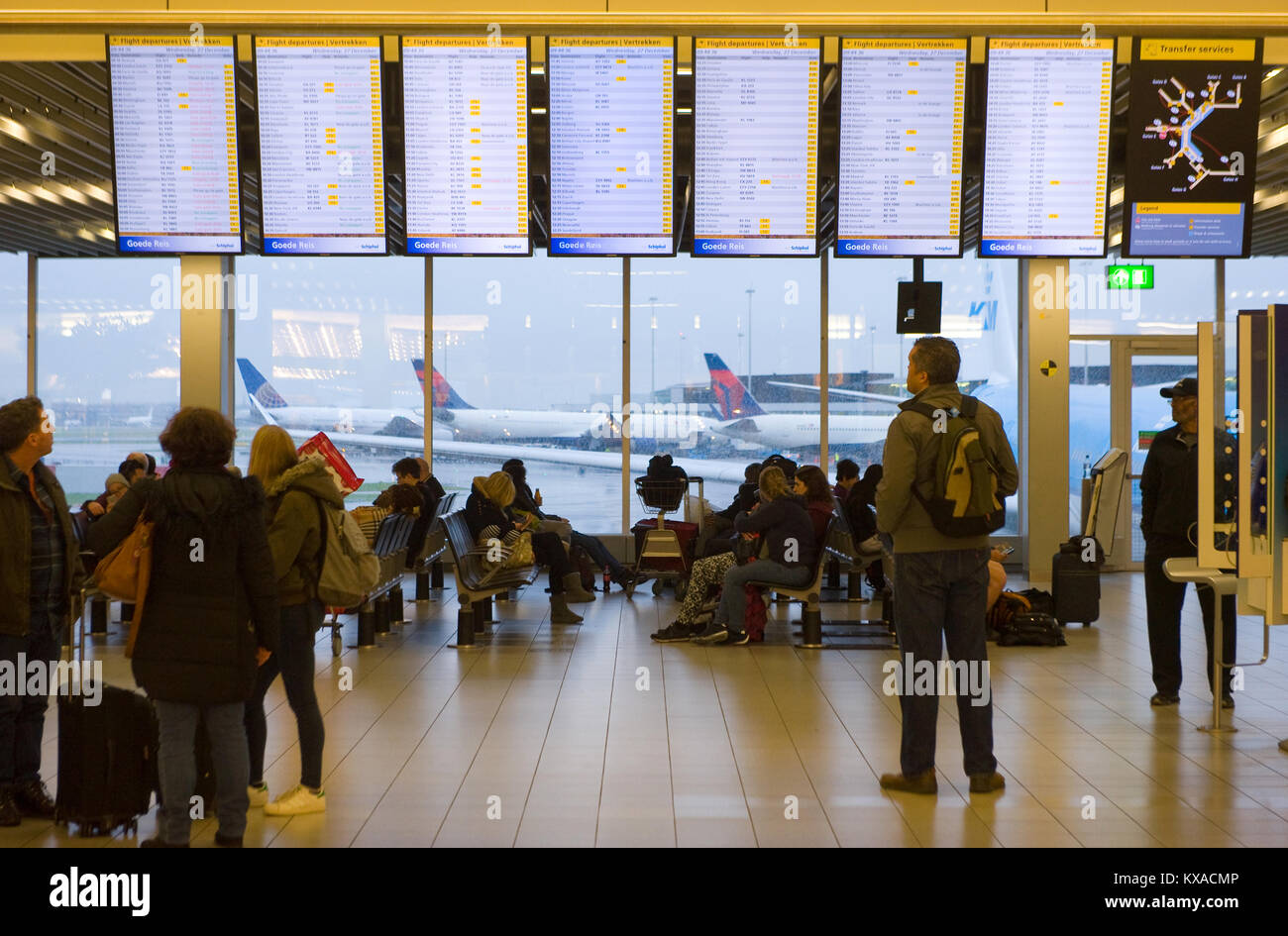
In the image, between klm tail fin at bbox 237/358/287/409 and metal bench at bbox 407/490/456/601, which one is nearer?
metal bench at bbox 407/490/456/601

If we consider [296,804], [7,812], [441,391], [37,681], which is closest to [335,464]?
[37,681]

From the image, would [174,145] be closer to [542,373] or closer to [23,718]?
[23,718]

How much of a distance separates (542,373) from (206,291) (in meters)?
3.79

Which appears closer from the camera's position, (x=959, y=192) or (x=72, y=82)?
(x=959, y=192)

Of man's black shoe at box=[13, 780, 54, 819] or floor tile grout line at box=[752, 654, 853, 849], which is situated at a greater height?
man's black shoe at box=[13, 780, 54, 819]

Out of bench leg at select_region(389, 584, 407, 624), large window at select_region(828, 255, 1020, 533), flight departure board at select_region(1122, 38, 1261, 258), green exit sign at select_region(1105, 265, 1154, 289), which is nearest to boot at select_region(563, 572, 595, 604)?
bench leg at select_region(389, 584, 407, 624)

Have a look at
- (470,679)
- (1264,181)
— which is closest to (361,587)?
(470,679)

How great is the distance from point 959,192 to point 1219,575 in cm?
308

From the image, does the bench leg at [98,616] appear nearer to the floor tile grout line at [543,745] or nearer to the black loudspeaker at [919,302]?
the floor tile grout line at [543,745]

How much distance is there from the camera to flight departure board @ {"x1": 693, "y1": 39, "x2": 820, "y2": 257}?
761cm

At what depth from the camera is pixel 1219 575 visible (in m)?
5.74

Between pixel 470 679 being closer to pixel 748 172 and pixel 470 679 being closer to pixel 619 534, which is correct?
pixel 748 172

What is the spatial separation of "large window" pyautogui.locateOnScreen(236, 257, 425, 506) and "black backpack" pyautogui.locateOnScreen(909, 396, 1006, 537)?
30.9ft
